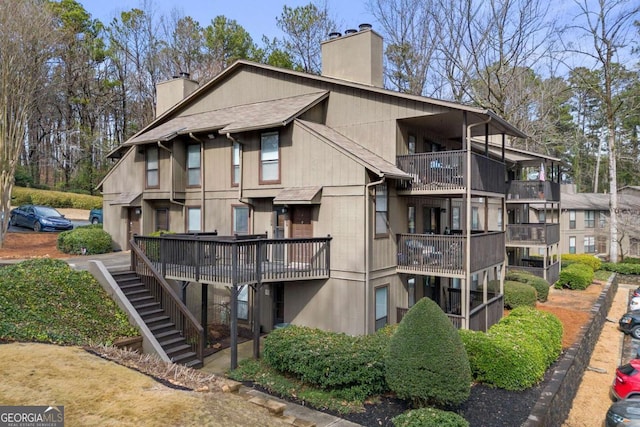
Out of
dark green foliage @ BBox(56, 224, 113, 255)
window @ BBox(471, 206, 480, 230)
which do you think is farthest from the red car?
dark green foliage @ BBox(56, 224, 113, 255)

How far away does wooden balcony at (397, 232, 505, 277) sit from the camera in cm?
1302

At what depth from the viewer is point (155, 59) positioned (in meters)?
40.3

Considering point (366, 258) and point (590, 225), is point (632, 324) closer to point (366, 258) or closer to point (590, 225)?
point (366, 258)

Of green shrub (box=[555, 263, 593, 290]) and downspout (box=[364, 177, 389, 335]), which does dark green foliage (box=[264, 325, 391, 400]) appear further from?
green shrub (box=[555, 263, 593, 290])

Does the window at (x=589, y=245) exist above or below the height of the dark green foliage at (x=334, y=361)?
above

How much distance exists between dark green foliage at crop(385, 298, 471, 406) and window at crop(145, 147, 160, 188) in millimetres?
13359

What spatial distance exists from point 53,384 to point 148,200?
12641mm

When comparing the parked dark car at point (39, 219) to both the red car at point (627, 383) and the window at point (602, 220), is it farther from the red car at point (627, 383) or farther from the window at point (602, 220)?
the window at point (602, 220)

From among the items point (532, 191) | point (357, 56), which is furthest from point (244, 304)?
point (532, 191)

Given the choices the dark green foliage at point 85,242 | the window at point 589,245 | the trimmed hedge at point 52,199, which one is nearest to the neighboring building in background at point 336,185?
the dark green foliage at point 85,242

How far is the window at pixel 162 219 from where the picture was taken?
60.3ft

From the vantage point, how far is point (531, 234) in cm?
2398

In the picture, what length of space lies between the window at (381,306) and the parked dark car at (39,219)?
75.0 feet

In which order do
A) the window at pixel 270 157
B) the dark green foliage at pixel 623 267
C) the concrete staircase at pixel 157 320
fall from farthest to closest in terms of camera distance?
1. the dark green foliage at pixel 623 267
2. the window at pixel 270 157
3. the concrete staircase at pixel 157 320
